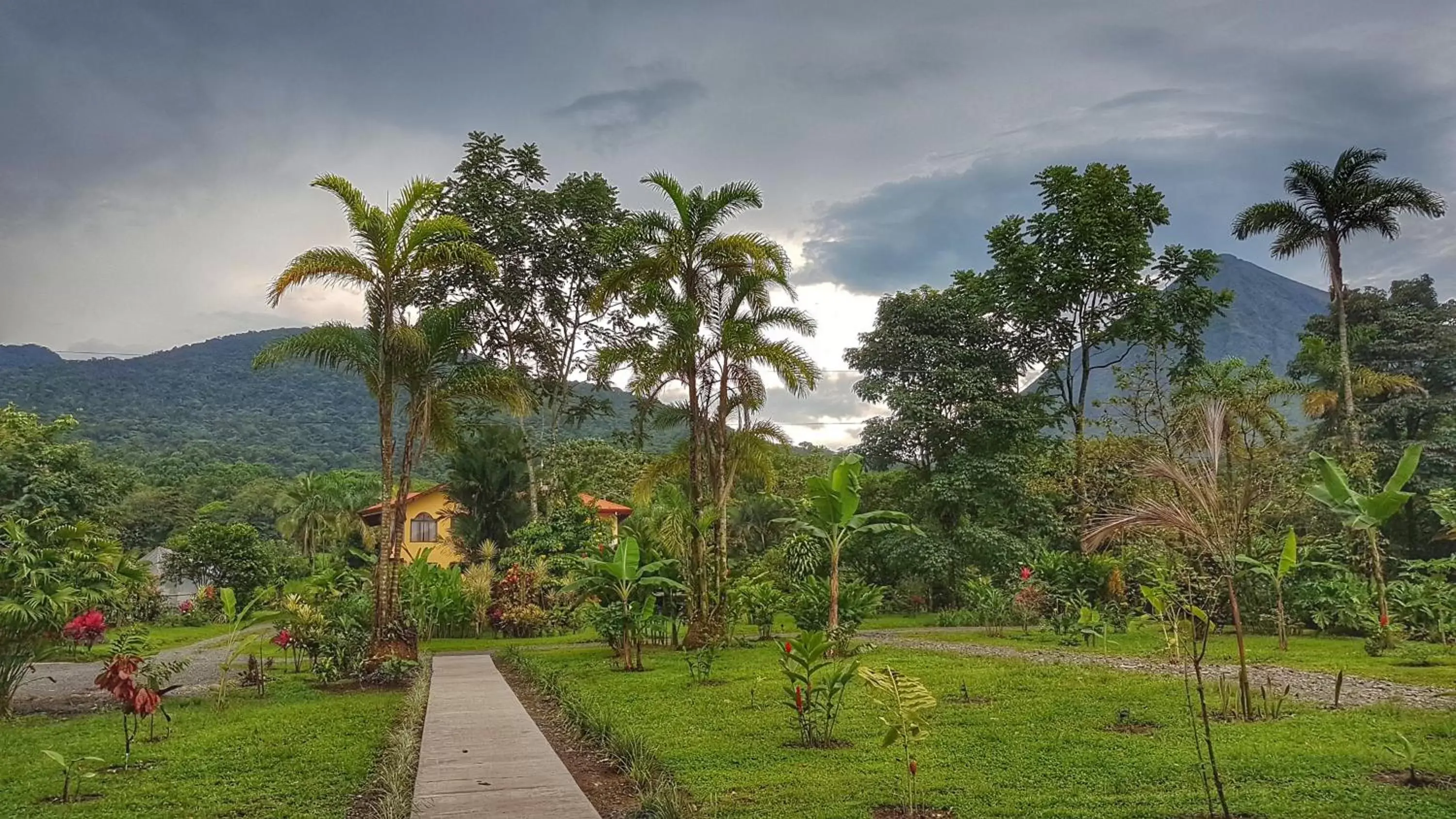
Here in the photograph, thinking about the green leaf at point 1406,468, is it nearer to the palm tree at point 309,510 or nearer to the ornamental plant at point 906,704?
the ornamental plant at point 906,704

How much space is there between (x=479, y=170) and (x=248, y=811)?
78.2 ft

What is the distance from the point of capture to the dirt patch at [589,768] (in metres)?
5.42

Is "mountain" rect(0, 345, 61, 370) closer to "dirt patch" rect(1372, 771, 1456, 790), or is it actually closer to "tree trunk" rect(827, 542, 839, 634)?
"tree trunk" rect(827, 542, 839, 634)

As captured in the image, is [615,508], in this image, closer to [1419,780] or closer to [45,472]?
[45,472]

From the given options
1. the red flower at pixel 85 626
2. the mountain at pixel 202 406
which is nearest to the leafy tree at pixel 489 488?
the red flower at pixel 85 626

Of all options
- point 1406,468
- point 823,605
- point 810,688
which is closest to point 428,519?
point 823,605

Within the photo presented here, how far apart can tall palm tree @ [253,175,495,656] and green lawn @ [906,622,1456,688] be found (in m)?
9.49

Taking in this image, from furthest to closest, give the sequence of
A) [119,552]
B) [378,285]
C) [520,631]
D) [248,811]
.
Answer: [520,631]
[378,285]
[119,552]
[248,811]

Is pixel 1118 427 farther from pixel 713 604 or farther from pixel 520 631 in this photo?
pixel 520 631

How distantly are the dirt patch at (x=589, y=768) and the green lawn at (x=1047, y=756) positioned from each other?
389 millimetres

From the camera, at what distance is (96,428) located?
52188mm

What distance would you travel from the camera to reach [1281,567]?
25.3 ft

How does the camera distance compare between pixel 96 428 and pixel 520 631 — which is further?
pixel 96 428

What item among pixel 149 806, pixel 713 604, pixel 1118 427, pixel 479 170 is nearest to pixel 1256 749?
pixel 149 806
